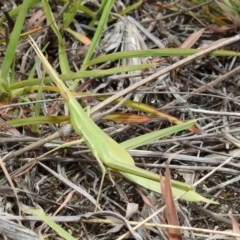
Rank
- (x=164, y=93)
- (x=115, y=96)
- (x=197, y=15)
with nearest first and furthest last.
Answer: (x=115, y=96) < (x=164, y=93) < (x=197, y=15)

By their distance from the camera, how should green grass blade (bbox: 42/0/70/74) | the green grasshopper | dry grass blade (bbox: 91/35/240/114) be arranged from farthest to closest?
1. green grass blade (bbox: 42/0/70/74)
2. dry grass blade (bbox: 91/35/240/114)
3. the green grasshopper

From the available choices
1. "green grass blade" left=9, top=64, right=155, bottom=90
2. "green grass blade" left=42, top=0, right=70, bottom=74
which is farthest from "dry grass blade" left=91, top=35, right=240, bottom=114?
"green grass blade" left=42, top=0, right=70, bottom=74

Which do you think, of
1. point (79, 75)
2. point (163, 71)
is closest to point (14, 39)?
point (79, 75)

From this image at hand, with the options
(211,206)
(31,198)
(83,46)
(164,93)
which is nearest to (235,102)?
(164,93)

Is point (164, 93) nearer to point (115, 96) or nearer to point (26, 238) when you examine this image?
point (115, 96)

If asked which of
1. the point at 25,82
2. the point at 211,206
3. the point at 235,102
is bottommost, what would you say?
the point at 211,206

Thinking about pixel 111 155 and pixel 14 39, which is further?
pixel 14 39

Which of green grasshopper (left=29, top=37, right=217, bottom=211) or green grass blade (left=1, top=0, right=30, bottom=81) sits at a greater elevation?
green grass blade (left=1, top=0, right=30, bottom=81)

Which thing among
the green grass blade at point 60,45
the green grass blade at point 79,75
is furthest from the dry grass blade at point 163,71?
the green grass blade at point 60,45

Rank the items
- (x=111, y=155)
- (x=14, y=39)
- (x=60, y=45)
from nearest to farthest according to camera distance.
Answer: (x=111, y=155) → (x=14, y=39) → (x=60, y=45)

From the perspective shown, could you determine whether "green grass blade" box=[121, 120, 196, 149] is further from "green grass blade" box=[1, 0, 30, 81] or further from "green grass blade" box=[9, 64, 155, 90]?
"green grass blade" box=[1, 0, 30, 81]

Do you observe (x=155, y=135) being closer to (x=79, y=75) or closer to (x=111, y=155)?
(x=111, y=155)
